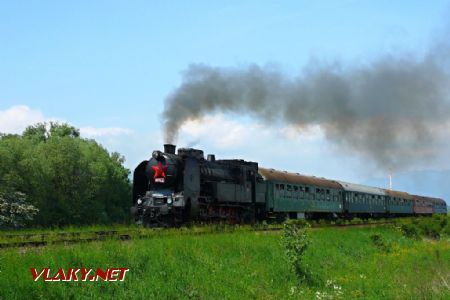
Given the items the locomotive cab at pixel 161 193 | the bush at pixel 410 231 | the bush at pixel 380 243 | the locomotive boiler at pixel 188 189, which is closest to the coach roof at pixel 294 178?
the locomotive boiler at pixel 188 189

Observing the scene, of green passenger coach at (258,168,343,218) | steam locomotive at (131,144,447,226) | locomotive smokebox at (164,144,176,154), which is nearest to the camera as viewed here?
steam locomotive at (131,144,447,226)

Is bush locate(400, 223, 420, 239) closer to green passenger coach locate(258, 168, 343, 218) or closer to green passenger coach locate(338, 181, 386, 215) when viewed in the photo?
green passenger coach locate(258, 168, 343, 218)

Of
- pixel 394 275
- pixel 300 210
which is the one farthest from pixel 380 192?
pixel 394 275

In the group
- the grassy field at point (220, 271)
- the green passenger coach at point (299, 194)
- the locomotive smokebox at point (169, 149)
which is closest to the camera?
the grassy field at point (220, 271)

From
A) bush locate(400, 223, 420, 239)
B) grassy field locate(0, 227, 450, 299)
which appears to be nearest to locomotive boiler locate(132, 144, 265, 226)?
grassy field locate(0, 227, 450, 299)

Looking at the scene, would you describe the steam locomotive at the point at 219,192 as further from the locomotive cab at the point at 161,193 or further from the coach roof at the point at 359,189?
the coach roof at the point at 359,189

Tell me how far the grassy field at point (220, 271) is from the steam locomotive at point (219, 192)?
5049 millimetres

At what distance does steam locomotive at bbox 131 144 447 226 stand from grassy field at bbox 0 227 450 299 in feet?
16.6

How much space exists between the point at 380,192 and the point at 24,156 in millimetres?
34021

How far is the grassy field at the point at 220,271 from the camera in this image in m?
10.9

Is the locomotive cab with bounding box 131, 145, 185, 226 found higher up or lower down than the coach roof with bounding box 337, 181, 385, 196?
lower down

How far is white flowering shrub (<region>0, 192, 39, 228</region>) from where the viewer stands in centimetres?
3247

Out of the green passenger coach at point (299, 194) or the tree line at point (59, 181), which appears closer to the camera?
the green passenger coach at point (299, 194)

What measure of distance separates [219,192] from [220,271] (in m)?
11.8
